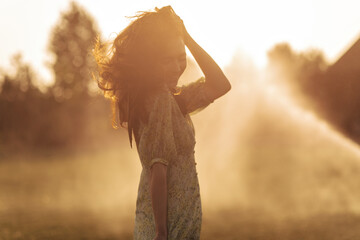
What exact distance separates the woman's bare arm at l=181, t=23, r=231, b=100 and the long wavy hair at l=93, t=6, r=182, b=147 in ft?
0.42

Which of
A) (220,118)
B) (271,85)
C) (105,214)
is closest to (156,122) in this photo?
(105,214)

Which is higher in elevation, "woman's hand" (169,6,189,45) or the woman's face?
"woman's hand" (169,6,189,45)

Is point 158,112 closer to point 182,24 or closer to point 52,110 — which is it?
point 182,24

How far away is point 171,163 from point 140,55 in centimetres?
48


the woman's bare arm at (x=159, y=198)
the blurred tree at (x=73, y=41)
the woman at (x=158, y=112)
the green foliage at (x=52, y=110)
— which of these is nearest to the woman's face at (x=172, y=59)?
the woman at (x=158, y=112)

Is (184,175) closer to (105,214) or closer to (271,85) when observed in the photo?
(105,214)

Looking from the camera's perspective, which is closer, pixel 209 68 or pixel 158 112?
pixel 158 112

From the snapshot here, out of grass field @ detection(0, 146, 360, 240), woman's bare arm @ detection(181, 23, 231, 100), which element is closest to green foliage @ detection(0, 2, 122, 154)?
grass field @ detection(0, 146, 360, 240)

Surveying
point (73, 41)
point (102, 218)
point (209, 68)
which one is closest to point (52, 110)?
point (73, 41)

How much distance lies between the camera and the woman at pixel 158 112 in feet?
7.99

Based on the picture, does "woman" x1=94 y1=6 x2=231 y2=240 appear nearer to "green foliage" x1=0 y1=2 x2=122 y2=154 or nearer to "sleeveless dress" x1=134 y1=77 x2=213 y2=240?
"sleeveless dress" x1=134 y1=77 x2=213 y2=240

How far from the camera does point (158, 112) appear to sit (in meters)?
2.45

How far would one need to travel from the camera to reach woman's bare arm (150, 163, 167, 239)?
92.6 inches

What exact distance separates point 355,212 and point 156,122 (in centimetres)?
1146
